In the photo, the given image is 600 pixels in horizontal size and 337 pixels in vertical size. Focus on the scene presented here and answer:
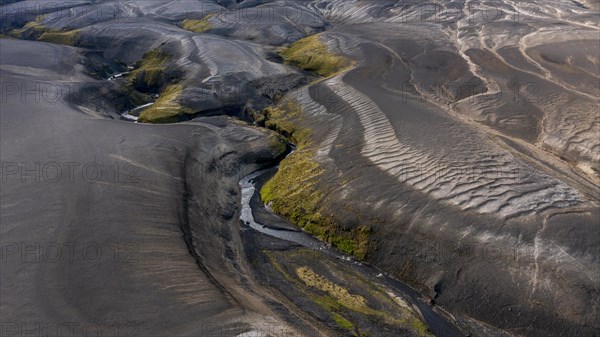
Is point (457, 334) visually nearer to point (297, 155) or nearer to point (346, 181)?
point (346, 181)

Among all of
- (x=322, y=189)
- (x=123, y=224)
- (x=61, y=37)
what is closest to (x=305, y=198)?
(x=322, y=189)

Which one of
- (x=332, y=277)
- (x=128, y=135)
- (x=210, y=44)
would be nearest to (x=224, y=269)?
(x=332, y=277)

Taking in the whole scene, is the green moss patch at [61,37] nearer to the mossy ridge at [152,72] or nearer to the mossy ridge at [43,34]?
the mossy ridge at [43,34]

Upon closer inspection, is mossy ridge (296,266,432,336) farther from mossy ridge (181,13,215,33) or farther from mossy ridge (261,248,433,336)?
mossy ridge (181,13,215,33)

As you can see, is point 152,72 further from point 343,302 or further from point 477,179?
point 343,302

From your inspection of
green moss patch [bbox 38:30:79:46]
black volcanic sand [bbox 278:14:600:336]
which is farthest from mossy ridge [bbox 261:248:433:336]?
green moss patch [bbox 38:30:79:46]
